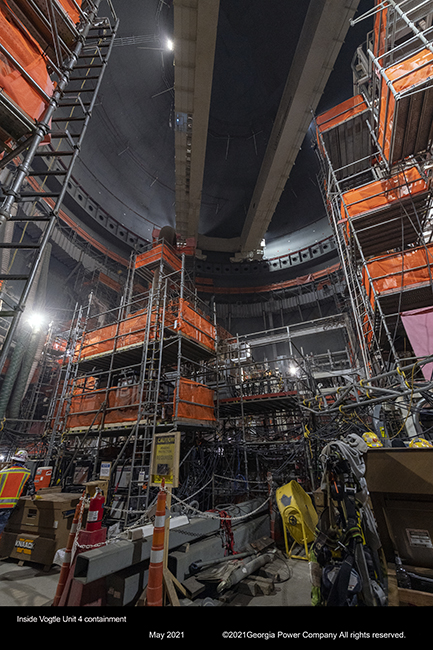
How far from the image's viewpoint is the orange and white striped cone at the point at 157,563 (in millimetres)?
3072

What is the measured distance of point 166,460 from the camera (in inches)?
160

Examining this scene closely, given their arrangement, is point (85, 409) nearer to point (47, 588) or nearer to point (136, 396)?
point (136, 396)

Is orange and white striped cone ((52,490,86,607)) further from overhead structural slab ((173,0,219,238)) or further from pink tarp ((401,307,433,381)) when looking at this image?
overhead structural slab ((173,0,219,238))

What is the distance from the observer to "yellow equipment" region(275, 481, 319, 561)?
6320 mm

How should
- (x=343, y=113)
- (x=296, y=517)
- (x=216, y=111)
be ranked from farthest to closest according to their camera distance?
(x=216, y=111) < (x=343, y=113) < (x=296, y=517)

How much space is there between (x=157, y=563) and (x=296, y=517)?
437cm

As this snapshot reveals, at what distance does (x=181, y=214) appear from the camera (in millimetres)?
22438

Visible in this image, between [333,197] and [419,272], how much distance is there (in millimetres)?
6594

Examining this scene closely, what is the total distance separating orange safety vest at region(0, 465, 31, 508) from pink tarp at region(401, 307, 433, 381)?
975 centimetres

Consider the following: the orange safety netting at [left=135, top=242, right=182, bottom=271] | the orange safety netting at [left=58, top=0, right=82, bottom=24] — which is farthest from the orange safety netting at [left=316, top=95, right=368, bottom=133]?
the orange safety netting at [left=58, top=0, right=82, bottom=24]

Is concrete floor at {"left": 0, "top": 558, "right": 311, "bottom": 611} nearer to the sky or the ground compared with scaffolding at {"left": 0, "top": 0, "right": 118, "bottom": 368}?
nearer to the ground

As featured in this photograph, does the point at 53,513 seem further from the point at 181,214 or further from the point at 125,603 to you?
the point at 181,214

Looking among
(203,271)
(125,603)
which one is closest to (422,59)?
(125,603)

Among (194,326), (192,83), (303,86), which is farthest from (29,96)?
(303,86)
